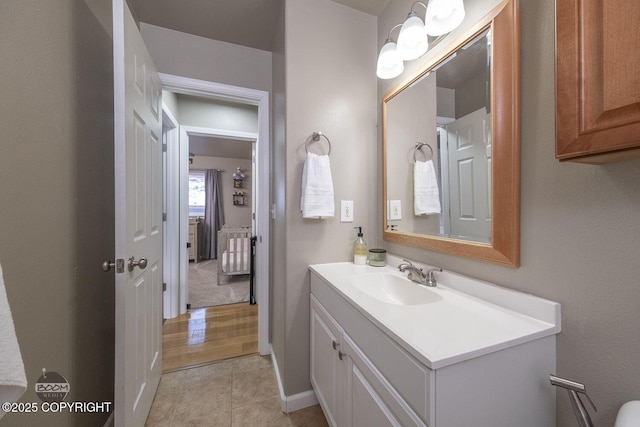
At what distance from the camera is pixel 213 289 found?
11.2ft


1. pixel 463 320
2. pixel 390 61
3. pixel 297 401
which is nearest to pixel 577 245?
pixel 463 320

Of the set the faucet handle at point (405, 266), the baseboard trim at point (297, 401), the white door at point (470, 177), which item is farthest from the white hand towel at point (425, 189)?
the baseboard trim at point (297, 401)

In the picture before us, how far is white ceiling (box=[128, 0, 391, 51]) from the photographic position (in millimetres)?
1543

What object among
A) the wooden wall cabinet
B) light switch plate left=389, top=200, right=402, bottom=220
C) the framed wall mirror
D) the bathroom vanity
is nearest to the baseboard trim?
the bathroom vanity

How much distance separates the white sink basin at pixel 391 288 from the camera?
111 centimetres

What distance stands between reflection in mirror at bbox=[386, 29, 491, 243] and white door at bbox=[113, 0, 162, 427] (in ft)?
4.44

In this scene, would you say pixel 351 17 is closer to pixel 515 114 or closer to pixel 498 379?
pixel 515 114

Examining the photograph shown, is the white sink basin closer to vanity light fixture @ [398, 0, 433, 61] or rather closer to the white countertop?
the white countertop

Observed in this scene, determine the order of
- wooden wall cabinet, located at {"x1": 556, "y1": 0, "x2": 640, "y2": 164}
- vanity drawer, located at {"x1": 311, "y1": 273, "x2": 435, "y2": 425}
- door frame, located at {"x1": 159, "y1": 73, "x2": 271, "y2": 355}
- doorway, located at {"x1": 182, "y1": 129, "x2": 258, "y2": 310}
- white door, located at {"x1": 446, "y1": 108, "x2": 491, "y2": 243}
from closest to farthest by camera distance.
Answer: wooden wall cabinet, located at {"x1": 556, "y1": 0, "x2": 640, "y2": 164} → vanity drawer, located at {"x1": 311, "y1": 273, "x2": 435, "y2": 425} → white door, located at {"x1": 446, "y1": 108, "x2": 491, "y2": 243} → door frame, located at {"x1": 159, "y1": 73, "x2": 271, "y2": 355} → doorway, located at {"x1": 182, "y1": 129, "x2": 258, "y2": 310}

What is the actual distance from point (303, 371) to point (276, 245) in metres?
0.81

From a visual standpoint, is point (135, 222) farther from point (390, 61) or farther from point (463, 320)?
point (390, 61)

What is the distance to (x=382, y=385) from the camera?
74 centimetres

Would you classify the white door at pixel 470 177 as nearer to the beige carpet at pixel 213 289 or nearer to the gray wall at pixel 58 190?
the gray wall at pixel 58 190

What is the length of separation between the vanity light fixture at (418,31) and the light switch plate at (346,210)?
0.76 metres
